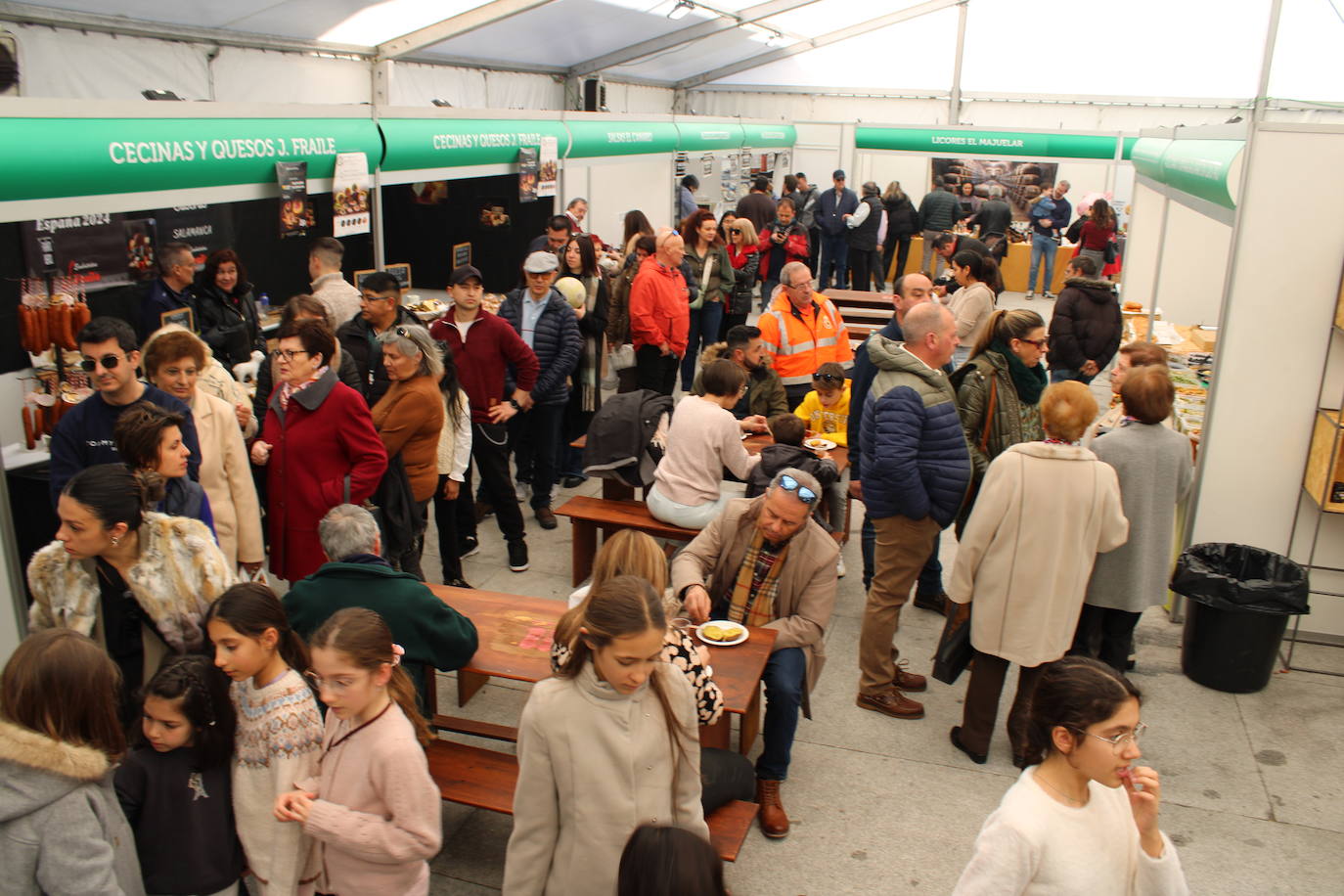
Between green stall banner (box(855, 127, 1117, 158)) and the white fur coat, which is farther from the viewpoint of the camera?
green stall banner (box(855, 127, 1117, 158))

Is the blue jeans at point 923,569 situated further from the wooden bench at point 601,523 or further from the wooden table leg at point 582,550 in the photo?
the wooden table leg at point 582,550

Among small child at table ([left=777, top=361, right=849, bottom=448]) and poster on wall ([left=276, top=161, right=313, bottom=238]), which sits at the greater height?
poster on wall ([left=276, top=161, right=313, bottom=238])

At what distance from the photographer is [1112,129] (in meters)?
20.5

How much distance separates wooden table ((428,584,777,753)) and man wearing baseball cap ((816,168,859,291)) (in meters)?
10.5

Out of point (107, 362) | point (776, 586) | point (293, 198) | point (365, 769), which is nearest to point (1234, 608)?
point (776, 586)

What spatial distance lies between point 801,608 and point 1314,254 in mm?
3196

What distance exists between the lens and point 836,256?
1425 centimetres

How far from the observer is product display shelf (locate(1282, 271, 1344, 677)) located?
16.1ft

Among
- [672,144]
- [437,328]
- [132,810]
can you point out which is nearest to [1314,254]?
[437,328]

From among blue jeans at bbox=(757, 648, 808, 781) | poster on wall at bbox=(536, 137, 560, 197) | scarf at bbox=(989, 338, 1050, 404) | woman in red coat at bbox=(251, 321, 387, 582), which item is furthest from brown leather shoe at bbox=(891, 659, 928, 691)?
poster on wall at bbox=(536, 137, 560, 197)

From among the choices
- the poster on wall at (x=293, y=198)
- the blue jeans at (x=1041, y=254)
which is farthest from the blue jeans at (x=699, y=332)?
the blue jeans at (x=1041, y=254)

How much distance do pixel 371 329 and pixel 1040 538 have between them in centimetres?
345

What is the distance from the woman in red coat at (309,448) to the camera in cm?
420

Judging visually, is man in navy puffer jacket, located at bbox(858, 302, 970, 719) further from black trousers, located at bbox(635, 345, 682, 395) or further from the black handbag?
black trousers, located at bbox(635, 345, 682, 395)
